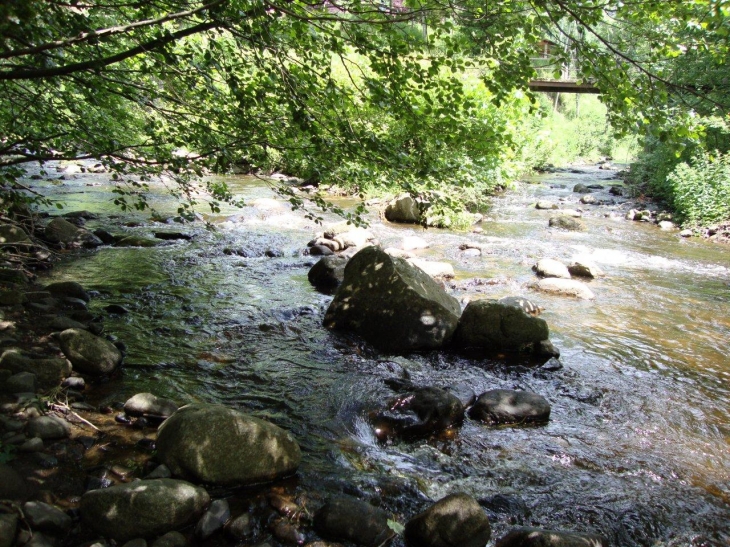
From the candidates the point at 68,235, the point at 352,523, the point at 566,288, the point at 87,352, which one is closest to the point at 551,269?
the point at 566,288

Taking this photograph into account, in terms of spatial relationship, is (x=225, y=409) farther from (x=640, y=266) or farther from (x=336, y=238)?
(x=640, y=266)

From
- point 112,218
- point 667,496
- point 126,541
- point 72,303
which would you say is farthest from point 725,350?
point 112,218

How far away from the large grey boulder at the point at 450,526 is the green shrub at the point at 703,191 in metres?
16.4

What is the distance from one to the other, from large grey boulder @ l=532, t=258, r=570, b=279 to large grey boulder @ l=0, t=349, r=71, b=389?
29.0ft

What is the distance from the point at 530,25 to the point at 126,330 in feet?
18.9

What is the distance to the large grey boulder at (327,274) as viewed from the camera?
9611 millimetres

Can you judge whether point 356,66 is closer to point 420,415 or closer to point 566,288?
point 420,415

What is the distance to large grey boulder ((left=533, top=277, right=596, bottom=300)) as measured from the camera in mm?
9770

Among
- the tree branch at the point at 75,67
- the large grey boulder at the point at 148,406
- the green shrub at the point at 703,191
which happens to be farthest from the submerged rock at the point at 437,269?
the green shrub at the point at 703,191

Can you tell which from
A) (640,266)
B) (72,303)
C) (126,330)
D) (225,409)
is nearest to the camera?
(225,409)

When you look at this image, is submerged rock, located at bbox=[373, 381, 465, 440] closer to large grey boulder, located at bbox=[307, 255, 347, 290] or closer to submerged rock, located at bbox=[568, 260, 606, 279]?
large grey boulder, located at bbox=[307, 255, 347, 290]

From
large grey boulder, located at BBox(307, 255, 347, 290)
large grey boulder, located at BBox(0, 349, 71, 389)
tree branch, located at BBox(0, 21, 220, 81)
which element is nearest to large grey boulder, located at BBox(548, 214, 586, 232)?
large grey boulder, located at BBox(307, 255, 347, 290)

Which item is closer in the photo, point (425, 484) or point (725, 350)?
point (425, 484)

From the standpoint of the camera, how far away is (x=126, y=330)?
6.73m
